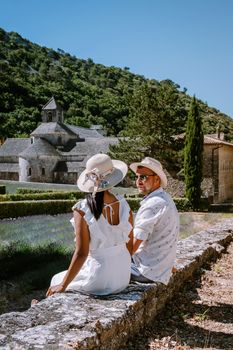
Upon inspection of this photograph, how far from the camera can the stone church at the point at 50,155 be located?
2000 inches

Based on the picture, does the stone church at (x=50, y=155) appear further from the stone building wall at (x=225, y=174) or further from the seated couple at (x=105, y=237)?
the seated couple at (x=105, y=237)

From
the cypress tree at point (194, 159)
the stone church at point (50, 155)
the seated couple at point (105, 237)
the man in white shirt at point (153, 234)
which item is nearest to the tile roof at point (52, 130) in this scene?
the stone church at point (50, 155)

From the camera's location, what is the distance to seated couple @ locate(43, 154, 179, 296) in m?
3.57

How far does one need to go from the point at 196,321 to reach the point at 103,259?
1.32 metres

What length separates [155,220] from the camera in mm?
4348

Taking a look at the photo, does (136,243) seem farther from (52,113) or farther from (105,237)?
(52,113)

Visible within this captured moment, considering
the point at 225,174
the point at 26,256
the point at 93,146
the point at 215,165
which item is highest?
the point at 93,146

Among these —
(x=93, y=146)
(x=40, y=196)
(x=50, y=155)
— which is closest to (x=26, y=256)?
(x=40, y=196)

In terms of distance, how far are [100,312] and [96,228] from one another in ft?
2.20

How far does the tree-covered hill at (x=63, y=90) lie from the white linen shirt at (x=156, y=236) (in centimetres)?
6636

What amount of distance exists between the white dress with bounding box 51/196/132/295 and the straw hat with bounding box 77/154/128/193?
19cm

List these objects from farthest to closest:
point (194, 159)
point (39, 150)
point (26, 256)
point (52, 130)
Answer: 1. point (52, 130)
2. point (39, 150)
3. point (194, 159)
4. point (26, 256)

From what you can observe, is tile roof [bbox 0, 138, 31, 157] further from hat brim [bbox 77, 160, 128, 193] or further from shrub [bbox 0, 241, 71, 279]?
hat brim [bbox 77, 160, 128, 193]

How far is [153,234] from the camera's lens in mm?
4461
